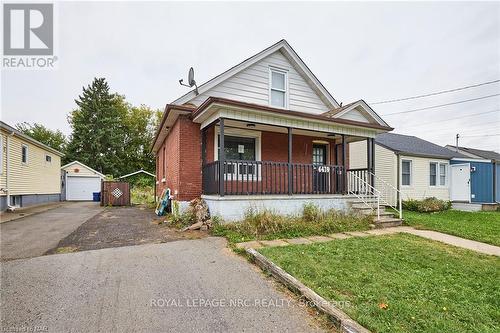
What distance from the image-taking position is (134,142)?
3747cm

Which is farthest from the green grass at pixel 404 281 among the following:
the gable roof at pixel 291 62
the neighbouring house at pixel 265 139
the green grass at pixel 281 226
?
the gable roof at pixel 291 62

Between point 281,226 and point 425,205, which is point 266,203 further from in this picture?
point 425,205

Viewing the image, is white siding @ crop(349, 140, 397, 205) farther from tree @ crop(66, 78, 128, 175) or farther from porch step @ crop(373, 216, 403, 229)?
tree @ crop(66, 78, 128, 175)

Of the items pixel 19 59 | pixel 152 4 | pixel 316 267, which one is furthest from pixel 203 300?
pixel 152 4

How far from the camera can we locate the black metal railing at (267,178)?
26.1 ft

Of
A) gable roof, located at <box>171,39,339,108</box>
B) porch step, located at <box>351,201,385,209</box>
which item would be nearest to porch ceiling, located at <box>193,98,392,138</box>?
gable roof, located at <box>171,39,339,108</box>

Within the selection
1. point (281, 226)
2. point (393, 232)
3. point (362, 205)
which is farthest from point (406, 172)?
point (281, 226)

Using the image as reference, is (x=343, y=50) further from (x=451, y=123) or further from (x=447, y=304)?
(x=451, y=123)

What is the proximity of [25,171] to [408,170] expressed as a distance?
2113cm

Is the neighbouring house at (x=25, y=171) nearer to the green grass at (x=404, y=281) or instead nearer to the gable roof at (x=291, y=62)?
the gable roof at (x=291, y=62)

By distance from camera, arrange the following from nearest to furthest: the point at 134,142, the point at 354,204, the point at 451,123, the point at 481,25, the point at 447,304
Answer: the point at 447,304
the point at 354,204
the point at 481,25
the point at 451,123
the point at 134,142

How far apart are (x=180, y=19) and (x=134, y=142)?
96.1 feet

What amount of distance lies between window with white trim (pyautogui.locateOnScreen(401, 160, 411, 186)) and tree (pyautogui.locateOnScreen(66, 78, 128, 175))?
Result: 3288 cm

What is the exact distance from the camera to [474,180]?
1555 cm
